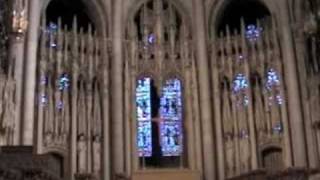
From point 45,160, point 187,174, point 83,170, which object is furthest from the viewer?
point 83,170

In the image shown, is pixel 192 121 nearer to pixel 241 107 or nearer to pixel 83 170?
pixel 241 107

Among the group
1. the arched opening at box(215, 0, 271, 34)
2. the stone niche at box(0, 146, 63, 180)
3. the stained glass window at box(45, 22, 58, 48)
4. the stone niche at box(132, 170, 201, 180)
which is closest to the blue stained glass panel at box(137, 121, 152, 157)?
the stone niche at box(132, 170, 201, 180)

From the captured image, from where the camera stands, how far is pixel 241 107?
24891 mm

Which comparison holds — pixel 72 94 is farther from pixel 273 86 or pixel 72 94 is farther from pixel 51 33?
pixel 273 86

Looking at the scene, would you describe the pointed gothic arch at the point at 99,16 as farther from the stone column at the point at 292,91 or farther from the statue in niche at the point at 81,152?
the stone column at the point at 292,91

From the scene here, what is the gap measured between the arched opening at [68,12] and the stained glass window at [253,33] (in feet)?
22.3

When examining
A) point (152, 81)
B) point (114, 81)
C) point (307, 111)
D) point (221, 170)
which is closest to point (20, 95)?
point (114, 81)

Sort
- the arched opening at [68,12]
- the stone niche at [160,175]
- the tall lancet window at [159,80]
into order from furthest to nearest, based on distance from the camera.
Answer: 1. the arched opening at [68,12]
2. the tall lancet window at [159,80]
3. the stone niche at [160,175]

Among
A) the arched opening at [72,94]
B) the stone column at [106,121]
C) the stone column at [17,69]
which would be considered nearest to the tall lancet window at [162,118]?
the stone column at [106,121]

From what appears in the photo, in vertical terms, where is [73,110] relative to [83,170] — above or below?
above

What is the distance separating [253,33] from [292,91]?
11.6 feet

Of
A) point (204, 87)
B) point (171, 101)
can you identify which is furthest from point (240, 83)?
point (171, 101)

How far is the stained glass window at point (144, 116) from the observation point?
24.9 metres

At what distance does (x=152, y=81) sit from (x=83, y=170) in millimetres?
4993
